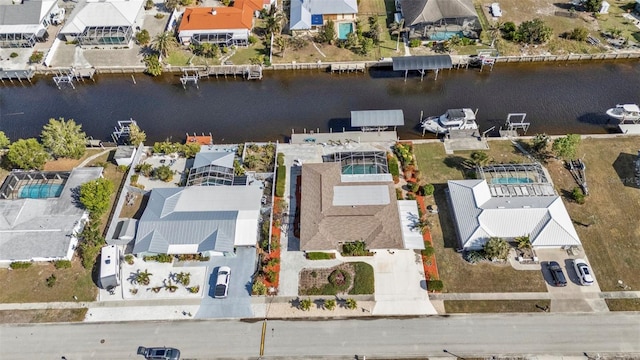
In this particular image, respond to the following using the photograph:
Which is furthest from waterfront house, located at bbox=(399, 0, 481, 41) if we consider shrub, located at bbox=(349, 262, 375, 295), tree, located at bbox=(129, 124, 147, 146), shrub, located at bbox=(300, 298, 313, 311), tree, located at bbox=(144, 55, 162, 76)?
shrub, located at bbox=(300, 298, 313, 311)

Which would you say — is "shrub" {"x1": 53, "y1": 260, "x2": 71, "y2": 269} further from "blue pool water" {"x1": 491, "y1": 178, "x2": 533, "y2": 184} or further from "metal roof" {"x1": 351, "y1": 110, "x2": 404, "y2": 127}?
"blue pool water" {"x1": 491, "y1": 178, "x2": 533, "y2": 184}

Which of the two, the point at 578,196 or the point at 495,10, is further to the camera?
the point at 495,10

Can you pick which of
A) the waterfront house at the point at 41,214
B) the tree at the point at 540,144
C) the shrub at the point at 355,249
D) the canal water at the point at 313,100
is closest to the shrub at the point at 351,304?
the shrub at the point at 355,249

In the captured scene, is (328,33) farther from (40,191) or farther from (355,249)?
(40,191)

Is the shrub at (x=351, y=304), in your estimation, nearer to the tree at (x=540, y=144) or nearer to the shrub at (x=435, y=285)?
the shrub at (x=435, y=285)

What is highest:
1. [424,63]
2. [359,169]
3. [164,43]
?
[164,43]

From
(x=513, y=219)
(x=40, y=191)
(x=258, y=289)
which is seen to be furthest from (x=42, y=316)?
(x=513, y=219)
